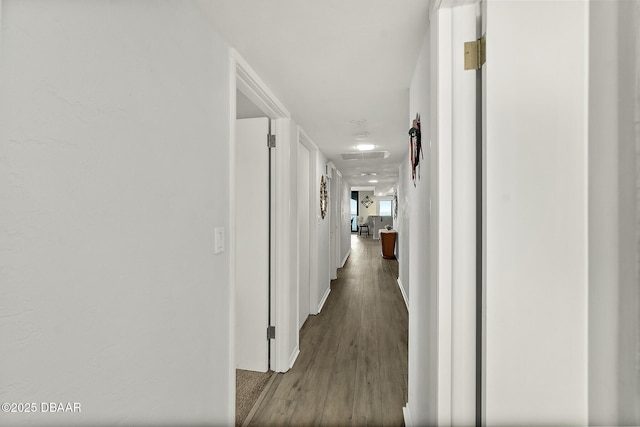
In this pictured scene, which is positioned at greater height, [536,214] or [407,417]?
[536,214]

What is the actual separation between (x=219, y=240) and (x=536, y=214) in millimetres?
1248

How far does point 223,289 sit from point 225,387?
1.62 feet

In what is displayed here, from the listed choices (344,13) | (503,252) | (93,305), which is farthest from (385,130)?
(93,305)

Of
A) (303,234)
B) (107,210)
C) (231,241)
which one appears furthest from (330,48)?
(303,234)

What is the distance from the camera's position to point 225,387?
1.39 metres

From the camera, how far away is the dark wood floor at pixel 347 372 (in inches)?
73.2

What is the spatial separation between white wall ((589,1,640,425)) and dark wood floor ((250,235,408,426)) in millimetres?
1527

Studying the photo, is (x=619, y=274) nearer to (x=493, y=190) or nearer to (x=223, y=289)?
(x=493, y=190)

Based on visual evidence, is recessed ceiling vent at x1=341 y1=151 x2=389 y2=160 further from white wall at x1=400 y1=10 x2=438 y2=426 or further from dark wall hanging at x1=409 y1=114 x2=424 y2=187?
dark wall hanging at x1=409 y1=114 x2=424 y2=187

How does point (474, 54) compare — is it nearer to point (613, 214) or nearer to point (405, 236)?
point (613, 214)

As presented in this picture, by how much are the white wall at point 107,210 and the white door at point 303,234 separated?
1723mm

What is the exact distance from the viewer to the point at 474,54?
91 cm

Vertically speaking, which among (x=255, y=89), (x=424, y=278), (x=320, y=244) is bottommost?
(x=320, y=244)

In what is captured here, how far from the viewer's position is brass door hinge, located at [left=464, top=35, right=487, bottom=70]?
35.2 inches
